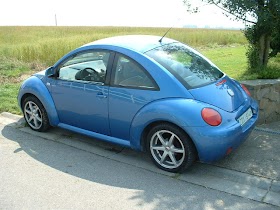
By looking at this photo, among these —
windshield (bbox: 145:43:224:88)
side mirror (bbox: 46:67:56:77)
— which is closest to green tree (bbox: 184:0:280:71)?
windshield (bbox: 145:43:224:88)

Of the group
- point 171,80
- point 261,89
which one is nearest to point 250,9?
point 261,89

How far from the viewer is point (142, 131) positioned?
12.5ft

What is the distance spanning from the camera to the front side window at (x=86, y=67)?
4207 millimetres

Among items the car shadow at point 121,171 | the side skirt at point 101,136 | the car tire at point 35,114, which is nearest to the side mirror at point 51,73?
the car tire at point 35,114

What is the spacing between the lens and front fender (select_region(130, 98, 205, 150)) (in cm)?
342

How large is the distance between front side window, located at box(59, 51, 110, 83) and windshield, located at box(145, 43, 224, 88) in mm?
673

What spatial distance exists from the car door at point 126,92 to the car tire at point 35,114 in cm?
139

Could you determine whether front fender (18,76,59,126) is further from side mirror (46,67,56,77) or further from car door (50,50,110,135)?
side mirror (46,67,56,77)

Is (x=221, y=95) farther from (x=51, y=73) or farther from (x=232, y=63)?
(x=232, y=63)

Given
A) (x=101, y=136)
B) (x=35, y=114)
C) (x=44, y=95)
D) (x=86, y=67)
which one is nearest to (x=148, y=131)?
(x=101, y=136)

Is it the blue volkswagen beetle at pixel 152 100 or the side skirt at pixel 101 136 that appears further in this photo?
the side skirt at pixel 101 136

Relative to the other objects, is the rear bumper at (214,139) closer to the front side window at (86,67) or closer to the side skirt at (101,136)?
the side skirt at (101,136)

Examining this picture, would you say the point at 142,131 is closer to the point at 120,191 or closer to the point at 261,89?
the point at 120,191

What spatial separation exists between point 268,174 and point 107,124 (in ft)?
6.74
